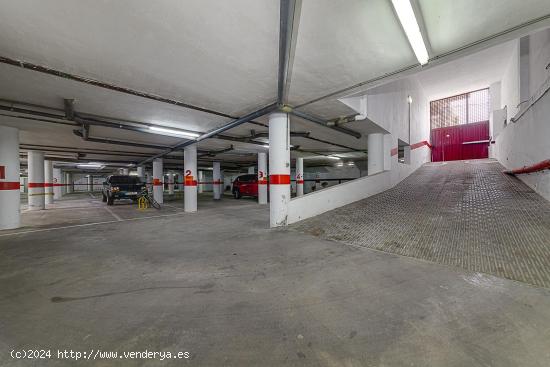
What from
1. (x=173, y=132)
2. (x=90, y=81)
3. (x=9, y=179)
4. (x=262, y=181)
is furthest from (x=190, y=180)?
(x=90, y=81)

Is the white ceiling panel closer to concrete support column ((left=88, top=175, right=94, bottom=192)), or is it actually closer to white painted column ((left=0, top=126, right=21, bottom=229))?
white painted column ((left=0, top=126, right=21, bottom=229))

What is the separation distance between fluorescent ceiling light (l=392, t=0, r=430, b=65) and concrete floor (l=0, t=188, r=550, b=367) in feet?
9.57

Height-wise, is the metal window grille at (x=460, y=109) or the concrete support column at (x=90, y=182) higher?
the metal window grille at (x=460, y=109)

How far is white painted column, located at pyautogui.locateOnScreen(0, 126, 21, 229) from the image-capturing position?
18.2 feet

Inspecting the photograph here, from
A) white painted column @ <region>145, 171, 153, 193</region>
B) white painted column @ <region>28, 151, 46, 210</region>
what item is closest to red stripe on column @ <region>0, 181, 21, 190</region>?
white painted column @ <region>28, 151, 46, 210</region>

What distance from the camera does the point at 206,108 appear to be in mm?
5285

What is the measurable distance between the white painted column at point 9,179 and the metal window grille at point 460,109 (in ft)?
71.7

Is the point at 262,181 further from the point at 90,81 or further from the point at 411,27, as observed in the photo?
the point at 411,27

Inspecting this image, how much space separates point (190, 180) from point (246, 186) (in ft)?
17.3

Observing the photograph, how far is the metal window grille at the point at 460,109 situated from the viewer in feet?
45.8

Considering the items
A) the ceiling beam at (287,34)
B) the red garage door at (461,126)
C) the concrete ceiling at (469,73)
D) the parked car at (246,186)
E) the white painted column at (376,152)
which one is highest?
the concrete ceiling at (469,73)

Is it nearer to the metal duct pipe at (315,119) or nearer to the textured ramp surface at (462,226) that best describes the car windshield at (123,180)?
the metal duct pipe at (315,119)

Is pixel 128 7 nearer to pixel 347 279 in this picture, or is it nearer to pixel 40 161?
pixel 347 279

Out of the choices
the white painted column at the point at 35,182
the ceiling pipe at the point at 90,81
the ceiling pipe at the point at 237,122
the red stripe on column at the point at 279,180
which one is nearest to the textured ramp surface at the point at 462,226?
the red stripe on column at the point at 279,180
